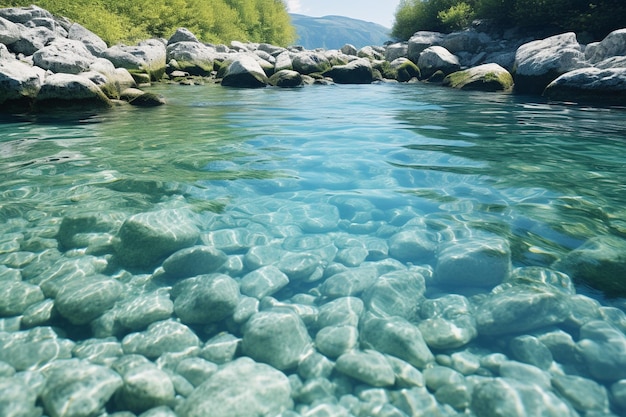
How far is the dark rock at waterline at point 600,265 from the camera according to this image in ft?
8.11

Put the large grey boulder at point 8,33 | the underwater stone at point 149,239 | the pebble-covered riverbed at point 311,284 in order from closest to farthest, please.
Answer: the pebble-covered riverbed at point 311,284, the underwater stone at point 149,239, the large grey boulder at point 8,33

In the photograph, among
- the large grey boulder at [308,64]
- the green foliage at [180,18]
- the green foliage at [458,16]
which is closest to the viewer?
the large grey boulder at [308,64]

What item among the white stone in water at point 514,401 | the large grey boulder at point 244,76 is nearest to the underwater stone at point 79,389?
the white stone in water at point 514,401

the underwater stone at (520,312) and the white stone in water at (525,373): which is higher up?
the underwater stone at (520,312)

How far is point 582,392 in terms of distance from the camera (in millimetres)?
1758

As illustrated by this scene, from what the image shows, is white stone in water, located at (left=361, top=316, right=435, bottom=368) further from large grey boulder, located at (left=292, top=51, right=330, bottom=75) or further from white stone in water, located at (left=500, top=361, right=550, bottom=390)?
large grey boulder, located at (left=292, top=51, right=330, bottom=75)

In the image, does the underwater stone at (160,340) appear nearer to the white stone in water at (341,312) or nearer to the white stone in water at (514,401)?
the white stone in water at (341,312)

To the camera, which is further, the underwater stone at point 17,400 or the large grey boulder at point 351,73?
the large grey boulder at point 351,73

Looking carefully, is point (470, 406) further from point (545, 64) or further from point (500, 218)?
point (545, 64)

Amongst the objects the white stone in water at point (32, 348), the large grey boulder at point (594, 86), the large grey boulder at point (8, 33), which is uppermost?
the large grey boulder at point (8, 33)

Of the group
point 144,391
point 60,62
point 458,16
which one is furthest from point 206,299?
point 458,16

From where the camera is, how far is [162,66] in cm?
1786

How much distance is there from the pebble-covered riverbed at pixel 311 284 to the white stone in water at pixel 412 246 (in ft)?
0.07

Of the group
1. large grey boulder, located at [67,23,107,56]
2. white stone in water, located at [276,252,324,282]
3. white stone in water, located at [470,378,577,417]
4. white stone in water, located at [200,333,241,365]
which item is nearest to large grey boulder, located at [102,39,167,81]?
large grey boulder, located at [67,23,107,56]
